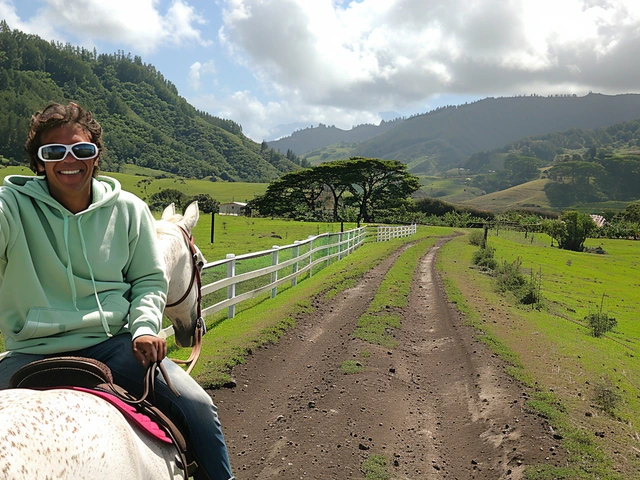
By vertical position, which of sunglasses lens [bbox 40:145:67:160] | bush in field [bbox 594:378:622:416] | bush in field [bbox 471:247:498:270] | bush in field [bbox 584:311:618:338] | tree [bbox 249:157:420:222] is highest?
tree [bbox 249:157:420:222]

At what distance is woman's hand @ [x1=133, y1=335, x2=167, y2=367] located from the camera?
2.02 meters

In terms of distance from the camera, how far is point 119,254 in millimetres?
2133

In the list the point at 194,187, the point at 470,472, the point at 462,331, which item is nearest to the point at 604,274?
the point at 462,331

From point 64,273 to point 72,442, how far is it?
2.39 feet

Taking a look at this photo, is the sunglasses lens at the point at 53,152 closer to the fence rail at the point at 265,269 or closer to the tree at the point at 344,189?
the fence rail at the point at 265,269

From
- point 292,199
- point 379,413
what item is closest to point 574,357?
point 379,413

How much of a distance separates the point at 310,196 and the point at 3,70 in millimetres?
185878

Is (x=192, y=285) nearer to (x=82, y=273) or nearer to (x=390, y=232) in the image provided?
(x=82, y=273)

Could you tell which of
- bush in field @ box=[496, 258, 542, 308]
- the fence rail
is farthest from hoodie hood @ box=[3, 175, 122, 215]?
bush in field @ box=[496, 258, 542, 308]

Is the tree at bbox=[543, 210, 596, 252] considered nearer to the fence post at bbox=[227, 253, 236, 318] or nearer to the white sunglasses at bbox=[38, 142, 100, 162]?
the fence post at bbox=[227, 253, 236, 318]

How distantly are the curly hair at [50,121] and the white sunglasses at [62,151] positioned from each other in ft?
0.26

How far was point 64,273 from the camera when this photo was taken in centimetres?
195

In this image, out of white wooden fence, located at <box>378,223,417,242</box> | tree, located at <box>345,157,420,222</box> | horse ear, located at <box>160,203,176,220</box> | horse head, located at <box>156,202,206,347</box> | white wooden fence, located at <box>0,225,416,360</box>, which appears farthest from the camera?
tree, located at <box>345,157,420,222</box>

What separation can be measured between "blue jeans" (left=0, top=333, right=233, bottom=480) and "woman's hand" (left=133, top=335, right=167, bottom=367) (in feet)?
0.22
